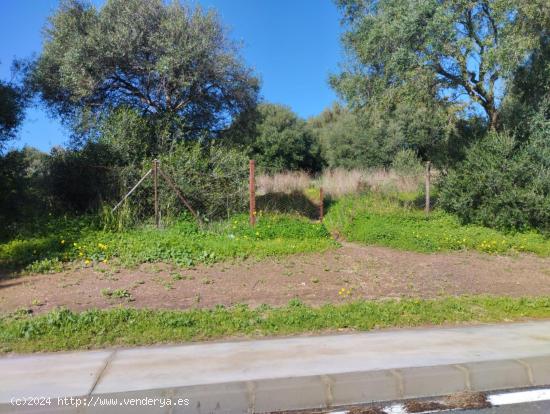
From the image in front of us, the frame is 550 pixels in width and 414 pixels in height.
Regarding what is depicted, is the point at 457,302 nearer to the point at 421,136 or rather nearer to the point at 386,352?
the point at 386,352

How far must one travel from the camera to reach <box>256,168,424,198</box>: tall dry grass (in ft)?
54.5

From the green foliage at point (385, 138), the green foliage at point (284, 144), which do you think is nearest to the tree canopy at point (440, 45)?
the green foliage at point (385, 138)

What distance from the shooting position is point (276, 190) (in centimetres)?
1848

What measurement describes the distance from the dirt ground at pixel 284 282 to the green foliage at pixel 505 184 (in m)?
2.31

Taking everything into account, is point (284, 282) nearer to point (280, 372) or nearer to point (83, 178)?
point (280, 372)

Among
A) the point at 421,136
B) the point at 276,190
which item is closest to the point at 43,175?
the point at 276,190

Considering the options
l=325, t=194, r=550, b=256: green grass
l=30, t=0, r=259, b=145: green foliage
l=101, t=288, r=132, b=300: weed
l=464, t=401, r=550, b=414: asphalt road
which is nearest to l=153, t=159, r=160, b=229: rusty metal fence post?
l=30, t=0, r=259, b=145: green foliage

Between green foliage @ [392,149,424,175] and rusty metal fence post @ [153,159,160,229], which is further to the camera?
green foliage @ [392,149,424,175]

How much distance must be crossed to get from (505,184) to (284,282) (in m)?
7.13

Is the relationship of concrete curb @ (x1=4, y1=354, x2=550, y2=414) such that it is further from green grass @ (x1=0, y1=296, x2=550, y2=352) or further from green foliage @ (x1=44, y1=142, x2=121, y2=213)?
green foliage @ (x1=44, y1=142, x2=121, y2=213)

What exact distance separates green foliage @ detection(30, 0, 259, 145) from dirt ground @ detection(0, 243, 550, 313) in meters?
6.04

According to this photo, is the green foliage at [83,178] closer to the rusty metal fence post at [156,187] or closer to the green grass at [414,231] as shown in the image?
the rusty metal fence post at [156,187]

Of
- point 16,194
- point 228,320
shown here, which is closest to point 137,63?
point 16,194

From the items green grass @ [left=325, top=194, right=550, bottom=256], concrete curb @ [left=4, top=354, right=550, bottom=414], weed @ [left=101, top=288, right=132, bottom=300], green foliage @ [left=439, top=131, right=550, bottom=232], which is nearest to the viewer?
concrete curb @ [left=4, top=354, right=550, bottom=414]
